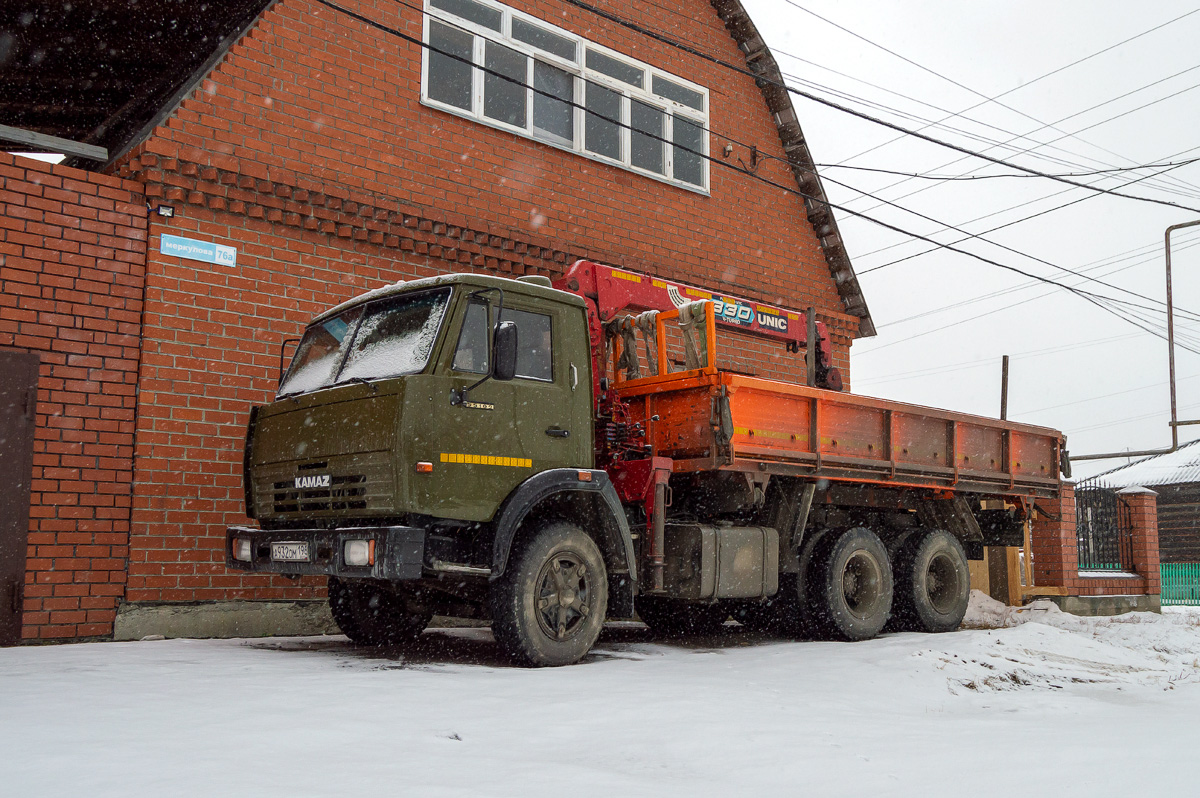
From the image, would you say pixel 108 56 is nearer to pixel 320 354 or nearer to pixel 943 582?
pixel 320 354

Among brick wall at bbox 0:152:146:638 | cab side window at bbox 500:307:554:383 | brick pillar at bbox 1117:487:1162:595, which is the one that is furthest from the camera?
brick pillar at bbox 1117:487:1162:595

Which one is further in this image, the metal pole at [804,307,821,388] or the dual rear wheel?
the metal pole at [804,307,821,388]

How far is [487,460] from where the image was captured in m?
6.81

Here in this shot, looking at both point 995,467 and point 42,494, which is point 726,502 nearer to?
point 995,467

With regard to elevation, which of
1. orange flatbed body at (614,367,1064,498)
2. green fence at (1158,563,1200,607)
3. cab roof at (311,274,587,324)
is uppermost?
cab roof at (311,274,587,324)

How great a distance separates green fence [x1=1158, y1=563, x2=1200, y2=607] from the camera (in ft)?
66.4

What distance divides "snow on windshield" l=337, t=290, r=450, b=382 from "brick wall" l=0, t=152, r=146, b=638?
2.53 m

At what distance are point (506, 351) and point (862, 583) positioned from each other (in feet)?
15.9

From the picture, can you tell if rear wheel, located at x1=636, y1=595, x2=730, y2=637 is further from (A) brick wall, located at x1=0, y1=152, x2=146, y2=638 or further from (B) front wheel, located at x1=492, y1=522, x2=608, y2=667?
(A) brick wall, located at x1=0, y1=152, x2=146, y2=638

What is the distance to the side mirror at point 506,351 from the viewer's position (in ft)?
22.0

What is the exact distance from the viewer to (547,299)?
748cm

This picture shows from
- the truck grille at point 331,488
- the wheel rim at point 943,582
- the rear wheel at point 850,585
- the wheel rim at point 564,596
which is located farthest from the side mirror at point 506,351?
the wheel rim at point 943,582

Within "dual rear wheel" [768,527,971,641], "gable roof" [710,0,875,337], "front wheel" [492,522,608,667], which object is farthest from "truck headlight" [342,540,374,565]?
"gable roof" [710,0,875,337]

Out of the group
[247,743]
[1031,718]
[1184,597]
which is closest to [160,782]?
[247,743]
